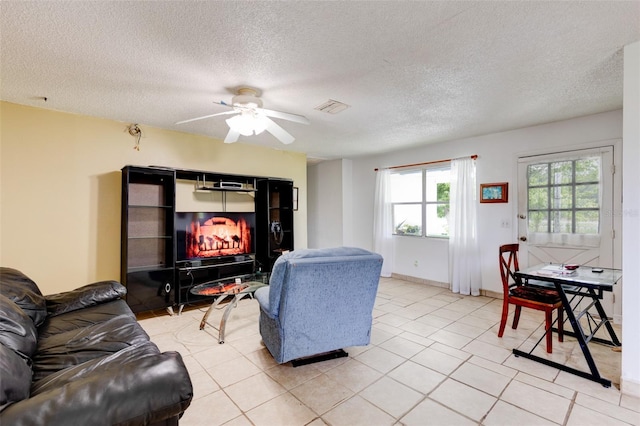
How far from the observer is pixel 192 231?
4.02 m

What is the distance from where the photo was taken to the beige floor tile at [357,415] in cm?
172

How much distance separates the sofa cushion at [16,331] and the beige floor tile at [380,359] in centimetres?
218

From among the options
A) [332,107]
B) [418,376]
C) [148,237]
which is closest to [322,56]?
[332,107]

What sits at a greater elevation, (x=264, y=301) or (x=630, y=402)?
(x=264, y=301)

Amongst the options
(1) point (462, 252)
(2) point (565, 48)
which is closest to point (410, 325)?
(1) point (462, 252)

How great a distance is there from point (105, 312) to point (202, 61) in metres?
2.11

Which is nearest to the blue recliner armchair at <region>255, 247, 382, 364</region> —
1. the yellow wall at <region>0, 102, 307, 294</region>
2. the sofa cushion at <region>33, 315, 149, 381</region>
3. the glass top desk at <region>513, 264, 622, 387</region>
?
the sofa cushion at <region>33, 315, 149, 381</region>

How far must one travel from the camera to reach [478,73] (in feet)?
7.93

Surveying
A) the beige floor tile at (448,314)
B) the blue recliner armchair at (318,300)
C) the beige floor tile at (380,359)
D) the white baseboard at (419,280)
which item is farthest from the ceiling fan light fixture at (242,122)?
the white baseboard at (419,280)

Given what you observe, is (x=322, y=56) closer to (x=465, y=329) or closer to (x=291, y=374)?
(x=291, y=374)

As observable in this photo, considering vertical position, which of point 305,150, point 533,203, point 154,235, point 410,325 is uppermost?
point 305,150

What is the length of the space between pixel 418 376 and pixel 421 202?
353 centimetres

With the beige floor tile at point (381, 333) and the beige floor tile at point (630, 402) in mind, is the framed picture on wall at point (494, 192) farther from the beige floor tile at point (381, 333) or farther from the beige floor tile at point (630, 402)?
the beige floor tile at point (630, 402)

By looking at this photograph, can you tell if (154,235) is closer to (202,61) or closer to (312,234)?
(202,61)
